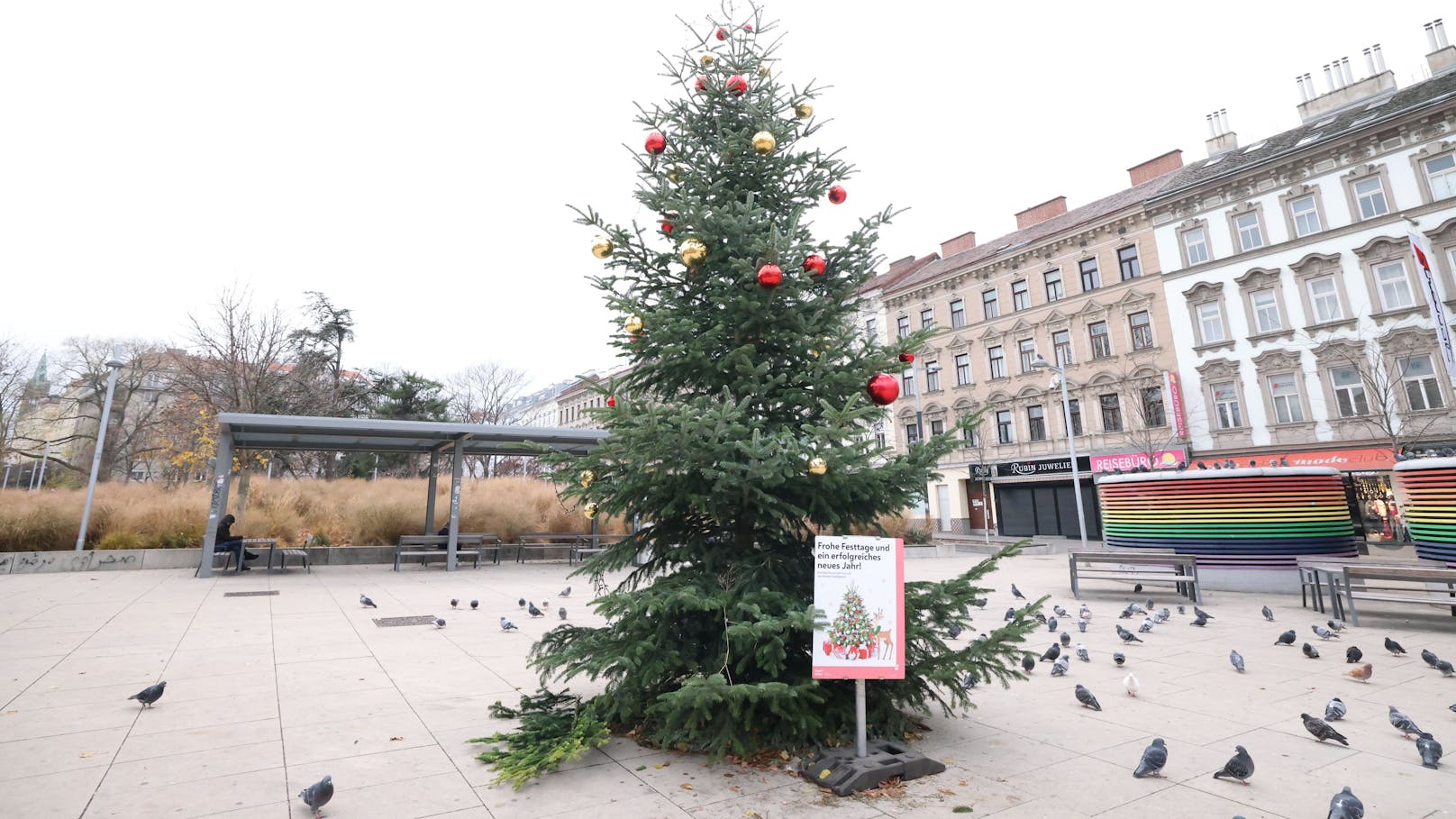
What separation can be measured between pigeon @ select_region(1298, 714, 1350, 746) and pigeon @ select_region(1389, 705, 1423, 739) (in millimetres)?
343

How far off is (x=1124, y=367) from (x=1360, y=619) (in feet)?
77.4

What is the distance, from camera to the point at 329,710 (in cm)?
473

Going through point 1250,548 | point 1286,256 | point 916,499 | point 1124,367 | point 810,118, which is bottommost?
point 1250,548

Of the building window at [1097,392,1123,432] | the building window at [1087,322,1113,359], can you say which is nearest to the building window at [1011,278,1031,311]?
the building window at [1087,322,1113,359]

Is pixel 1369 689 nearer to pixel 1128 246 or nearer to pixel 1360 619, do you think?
pixel 1360 619

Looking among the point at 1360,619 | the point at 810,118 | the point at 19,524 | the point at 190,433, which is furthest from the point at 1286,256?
the point at 190,433

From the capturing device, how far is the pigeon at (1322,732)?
12.8 feet

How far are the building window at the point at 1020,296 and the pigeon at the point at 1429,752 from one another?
32578 millimetres

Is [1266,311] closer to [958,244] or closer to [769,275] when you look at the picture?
[958,244]

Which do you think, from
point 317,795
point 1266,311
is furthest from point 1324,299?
point 317,795

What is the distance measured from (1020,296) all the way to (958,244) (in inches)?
339

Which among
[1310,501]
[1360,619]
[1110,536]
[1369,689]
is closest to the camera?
[1369,689]

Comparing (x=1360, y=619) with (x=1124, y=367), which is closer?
(x=1360, y=619)

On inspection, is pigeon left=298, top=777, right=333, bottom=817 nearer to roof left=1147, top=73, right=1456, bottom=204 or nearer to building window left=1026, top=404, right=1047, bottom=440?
building window left=1026, top=404, right=1047, bottom=440
